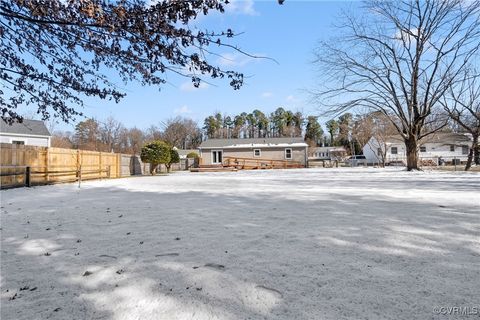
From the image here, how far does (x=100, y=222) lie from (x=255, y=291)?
341 centimetres

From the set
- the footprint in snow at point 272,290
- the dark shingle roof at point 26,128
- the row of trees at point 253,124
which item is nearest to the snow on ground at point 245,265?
the footprint in snow at point 272,290

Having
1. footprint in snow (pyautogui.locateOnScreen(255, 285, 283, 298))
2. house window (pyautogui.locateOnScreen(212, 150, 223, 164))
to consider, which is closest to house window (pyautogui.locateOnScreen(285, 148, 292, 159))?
house window (pyautogui.locateOnScreen(212, 150, 223, 164))

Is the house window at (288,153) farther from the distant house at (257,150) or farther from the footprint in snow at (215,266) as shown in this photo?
the footprint in snow at (215,266)

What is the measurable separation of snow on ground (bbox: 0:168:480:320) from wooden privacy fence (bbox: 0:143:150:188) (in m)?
7.36

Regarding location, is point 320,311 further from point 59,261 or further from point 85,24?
point 85,24

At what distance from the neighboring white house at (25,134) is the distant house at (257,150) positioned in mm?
14925

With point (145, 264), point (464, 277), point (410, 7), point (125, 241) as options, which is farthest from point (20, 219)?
point (410, 7)

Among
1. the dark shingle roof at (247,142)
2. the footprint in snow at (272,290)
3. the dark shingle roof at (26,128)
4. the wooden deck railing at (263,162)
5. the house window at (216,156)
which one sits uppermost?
the dark shingle roof at (26,128)

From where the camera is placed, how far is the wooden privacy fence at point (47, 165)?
11.0 m

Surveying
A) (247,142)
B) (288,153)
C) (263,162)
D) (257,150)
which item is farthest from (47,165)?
(247,142)

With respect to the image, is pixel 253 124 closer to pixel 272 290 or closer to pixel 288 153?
pixel 288 153

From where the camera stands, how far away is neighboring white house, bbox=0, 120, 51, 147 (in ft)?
72.0

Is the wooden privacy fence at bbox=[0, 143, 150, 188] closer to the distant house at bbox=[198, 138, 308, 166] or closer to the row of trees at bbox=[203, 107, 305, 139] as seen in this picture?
the distant house at bbox=[198, 138, 308, 166]

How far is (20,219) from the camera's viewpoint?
5156 millimetres
